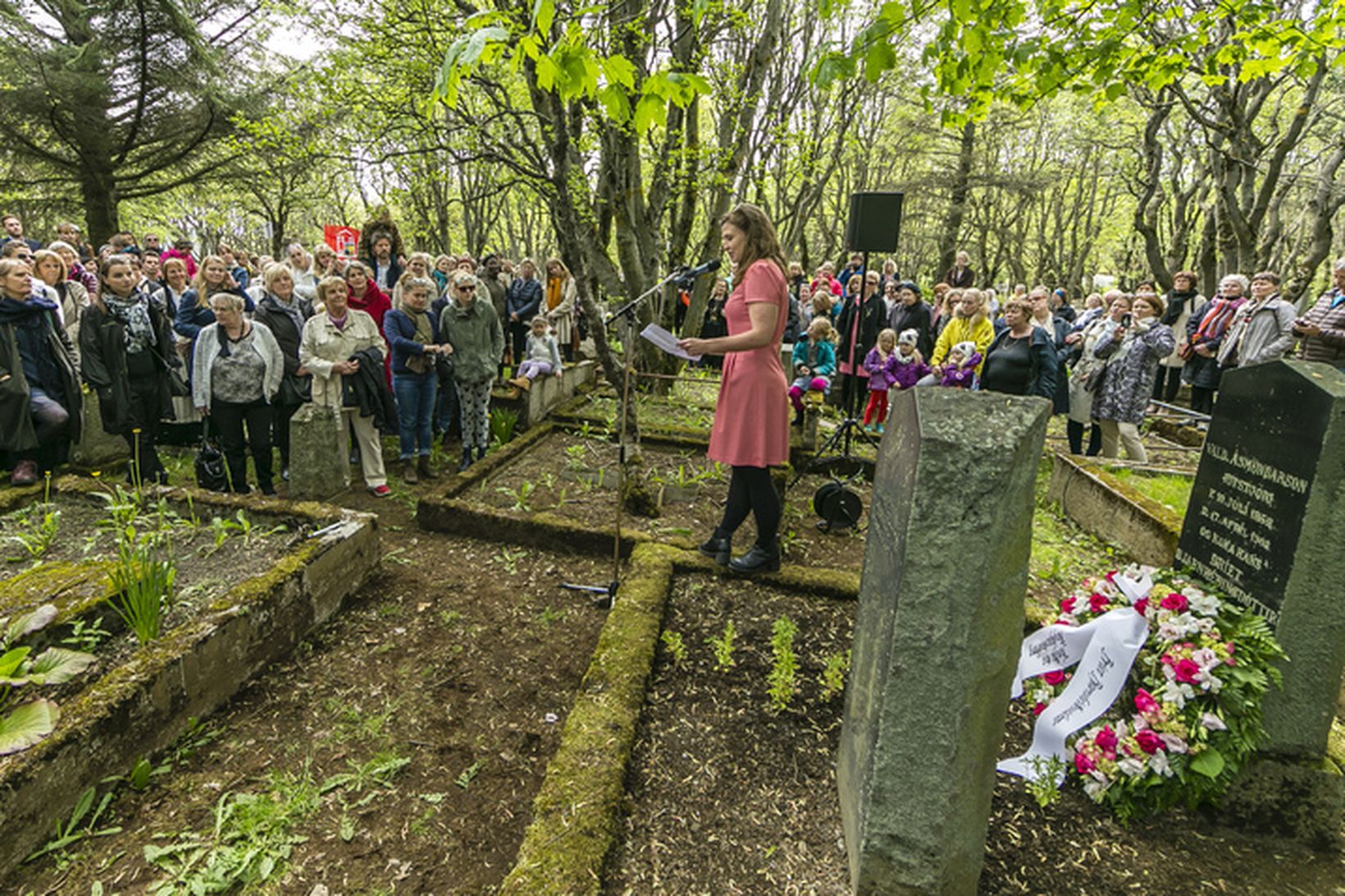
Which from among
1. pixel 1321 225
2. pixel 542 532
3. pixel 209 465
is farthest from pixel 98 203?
pixel 1321 225

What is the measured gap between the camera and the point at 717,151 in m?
8.85

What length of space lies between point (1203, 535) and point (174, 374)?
775 cm

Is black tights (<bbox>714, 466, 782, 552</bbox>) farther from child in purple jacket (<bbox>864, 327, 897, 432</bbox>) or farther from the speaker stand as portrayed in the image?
child in purple jacket (<bbox>864, 327, 897, 432</bbox>)

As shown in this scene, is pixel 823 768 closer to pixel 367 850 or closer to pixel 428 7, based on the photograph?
pixel 367 850

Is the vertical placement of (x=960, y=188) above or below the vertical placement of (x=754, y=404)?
above

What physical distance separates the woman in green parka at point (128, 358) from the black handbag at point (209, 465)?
1.40 ft

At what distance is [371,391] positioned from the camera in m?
5.75

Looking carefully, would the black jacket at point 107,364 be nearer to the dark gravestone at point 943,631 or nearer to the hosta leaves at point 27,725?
the hosta leaves at point 27,725

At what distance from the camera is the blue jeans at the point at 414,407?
623 centimetres

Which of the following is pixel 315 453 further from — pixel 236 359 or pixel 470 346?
pixel 470 346

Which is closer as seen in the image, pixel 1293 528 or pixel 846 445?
pixel 1293 528

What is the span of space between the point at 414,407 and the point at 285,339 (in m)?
1.23

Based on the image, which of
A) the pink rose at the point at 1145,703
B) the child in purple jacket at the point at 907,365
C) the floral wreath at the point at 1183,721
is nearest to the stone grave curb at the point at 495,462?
the child in purple jacket at the point at 907,365

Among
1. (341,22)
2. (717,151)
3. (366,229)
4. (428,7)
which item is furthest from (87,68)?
(717,151)
